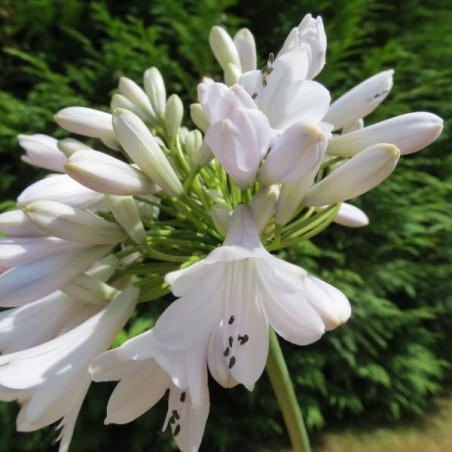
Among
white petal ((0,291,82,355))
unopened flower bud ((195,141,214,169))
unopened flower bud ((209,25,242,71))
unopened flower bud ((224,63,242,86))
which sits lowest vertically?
white petal ((0,291,82,355))

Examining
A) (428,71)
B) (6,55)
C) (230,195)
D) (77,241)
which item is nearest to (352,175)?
(230,195)

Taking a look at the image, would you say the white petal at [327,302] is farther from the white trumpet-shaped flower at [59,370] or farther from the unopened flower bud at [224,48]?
the unopened flower bud at [224,48]

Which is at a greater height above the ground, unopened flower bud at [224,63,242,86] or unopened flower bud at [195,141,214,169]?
unopened flower bud at [224,63,242,86]

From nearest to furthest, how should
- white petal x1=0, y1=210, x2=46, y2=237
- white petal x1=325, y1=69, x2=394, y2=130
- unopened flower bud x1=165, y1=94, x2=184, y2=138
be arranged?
white petal x1=0, y1=210, x2=46, y2=237 → white petal x1=325, y1=69, x2=394, y2=130 → unopened flower bud x1=165, y1=94, x2=184, y2=138

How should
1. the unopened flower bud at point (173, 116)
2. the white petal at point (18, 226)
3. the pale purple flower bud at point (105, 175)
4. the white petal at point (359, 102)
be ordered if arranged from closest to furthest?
the pale purple flower bud at point (105, 175)
the white petal at point (18, 226)
the white petal at point (359, 102)
the unopened flower bud at point (173, 116)

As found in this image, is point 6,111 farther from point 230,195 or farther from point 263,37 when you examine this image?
point 230,195

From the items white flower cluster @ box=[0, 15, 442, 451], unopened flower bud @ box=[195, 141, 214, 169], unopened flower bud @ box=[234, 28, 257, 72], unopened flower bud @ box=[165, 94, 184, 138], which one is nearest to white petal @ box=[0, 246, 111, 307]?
white flower cluster @ box=[0, 15, 442, 451]

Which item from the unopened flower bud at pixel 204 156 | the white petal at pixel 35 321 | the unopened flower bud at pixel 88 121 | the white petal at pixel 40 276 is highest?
the unopened flower bud at pixel 88 121

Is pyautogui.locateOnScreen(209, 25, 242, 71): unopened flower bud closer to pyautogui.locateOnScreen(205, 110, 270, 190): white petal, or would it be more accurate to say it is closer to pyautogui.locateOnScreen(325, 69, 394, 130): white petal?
pyautogui.locateOnScreen(325, 69, 394, 130): white petal

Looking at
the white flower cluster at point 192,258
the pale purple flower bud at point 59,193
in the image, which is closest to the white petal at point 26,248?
the white flower cluster at point 192,258

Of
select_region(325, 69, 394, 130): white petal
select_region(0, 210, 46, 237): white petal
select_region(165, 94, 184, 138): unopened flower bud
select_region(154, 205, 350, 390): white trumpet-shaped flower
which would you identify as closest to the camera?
select_region(154, 205, 350, 390): white trumpet-shaped flower
